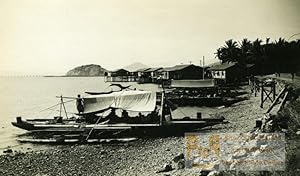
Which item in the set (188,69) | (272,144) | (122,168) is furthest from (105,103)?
(188,69)

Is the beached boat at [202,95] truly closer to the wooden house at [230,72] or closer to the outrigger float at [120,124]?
the wooden house at [230,72]

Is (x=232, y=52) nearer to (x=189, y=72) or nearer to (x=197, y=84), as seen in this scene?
(x=189, y=72)

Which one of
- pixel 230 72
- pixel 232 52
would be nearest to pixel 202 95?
pixel 230 72

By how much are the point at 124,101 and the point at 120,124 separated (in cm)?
52

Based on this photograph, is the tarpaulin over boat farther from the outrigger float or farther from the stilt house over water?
the stilt house over water

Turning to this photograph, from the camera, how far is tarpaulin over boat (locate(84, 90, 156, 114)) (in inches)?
282

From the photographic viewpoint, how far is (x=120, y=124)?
282 inches

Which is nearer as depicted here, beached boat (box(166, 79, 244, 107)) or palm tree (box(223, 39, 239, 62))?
beached boat (box(166, 79, 244, 107))

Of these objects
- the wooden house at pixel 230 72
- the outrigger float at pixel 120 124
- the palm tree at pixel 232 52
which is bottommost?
the outrigger float at pixel 120 124

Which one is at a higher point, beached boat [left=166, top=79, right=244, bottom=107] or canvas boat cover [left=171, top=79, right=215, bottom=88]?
canvas boat cover [left=171, top=79, right=215, bottom=88]

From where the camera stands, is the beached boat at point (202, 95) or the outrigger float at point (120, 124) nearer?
the outrigger float at point (120, 124)

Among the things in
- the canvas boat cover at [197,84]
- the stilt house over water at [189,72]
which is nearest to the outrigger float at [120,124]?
the canvas boat cover at [197,84]

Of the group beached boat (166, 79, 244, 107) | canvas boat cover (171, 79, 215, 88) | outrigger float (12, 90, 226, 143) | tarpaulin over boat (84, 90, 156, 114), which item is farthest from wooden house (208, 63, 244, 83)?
tarpaulin over boat (84, 90, 156, 114)

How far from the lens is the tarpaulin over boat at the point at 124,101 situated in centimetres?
716
